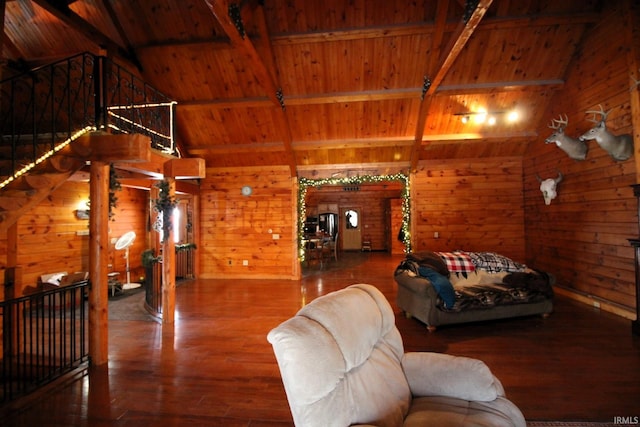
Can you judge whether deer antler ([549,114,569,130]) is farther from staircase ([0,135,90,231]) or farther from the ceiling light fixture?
staircase ([0,135,90,231])

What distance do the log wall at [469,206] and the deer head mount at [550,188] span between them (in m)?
1.16

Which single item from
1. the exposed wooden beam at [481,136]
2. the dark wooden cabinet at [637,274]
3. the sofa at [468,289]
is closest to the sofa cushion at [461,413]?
the sofa at [468,289]

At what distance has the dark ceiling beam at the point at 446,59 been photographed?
364 centimetres

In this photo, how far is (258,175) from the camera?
25.3 ft

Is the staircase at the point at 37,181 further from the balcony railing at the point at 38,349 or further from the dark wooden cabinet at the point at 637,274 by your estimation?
the dark wooden cabinet at the point at 637,274

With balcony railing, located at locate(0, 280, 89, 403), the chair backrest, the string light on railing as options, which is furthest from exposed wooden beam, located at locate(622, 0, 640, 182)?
the string light on railing

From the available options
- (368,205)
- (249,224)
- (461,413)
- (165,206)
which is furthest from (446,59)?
(368,205)

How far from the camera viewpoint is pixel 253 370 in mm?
3016

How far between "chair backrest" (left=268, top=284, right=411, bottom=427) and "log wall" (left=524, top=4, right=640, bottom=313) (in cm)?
458

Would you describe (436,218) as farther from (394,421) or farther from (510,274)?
(394,421)

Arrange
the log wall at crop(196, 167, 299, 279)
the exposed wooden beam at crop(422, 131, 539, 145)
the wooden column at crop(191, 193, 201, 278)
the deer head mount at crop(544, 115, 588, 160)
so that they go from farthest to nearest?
the wooden column at crop(191, 193, 201, 278) < the log wall at crop(196, 167, 299, 279) < the exposed wooden beam at crop(422, 131, 539, 145) < the deer head mount at crop(544, 115, 588, 160)

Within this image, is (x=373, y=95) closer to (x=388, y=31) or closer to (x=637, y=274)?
(x=388, y=31)

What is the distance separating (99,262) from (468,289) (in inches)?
180

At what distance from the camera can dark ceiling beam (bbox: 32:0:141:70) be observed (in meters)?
3.99
